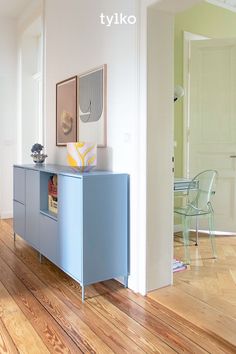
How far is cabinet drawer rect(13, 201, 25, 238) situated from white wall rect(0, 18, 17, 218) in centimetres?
143

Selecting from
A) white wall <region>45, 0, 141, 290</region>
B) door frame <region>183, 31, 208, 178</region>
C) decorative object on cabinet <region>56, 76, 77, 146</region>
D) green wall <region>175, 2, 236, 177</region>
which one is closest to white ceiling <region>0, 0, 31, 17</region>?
white wall <region>45, 0, 141, 290</region>

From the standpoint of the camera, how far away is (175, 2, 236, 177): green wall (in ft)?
13.2

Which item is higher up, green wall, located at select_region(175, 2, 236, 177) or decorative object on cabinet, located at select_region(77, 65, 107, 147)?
green wall, located at select_region(175, 2, 236, 177)

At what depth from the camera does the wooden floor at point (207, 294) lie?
2.06 meters

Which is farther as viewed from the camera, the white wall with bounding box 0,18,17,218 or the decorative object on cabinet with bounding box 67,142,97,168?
the white wall with bounding box 0,18,17,218

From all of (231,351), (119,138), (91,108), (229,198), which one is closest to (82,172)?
(119,138)

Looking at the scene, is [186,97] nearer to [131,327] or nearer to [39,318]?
[131,327]

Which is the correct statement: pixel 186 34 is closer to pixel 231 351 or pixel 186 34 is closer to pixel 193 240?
pixel 193 240

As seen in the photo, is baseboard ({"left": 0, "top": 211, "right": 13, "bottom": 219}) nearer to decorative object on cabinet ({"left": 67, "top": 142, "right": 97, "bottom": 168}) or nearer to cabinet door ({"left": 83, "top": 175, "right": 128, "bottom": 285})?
decorative object on cabinet ({"left": 67, "top": 142, "right": 97, "bottom": 168})

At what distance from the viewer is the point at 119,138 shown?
2.64 metres

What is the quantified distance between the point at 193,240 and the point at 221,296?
1434mm

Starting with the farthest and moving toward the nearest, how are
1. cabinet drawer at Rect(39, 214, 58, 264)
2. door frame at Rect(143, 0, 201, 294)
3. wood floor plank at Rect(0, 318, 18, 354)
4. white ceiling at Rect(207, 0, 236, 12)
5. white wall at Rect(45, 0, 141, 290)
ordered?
white ceiling at Rect(207, 0, 236, 12), cabinet drawer at Rect(39, 214, 58, 264), white wall at Rect(45, 0, 141, 290), door frame at Rect(143, 0, 201, 294), wood floor plank at Rect(0, 318, 18, 354)

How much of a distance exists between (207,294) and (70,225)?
3.56 ft

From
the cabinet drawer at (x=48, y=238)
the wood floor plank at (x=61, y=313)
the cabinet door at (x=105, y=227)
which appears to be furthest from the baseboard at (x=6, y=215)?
the cabinet door at (x=105, y=227)
